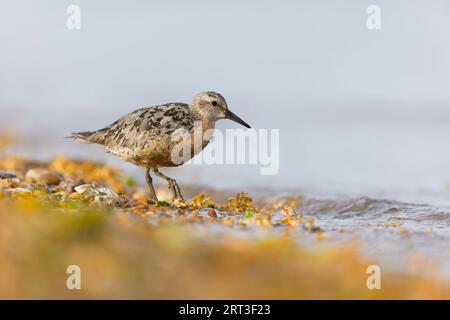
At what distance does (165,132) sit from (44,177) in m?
2.47

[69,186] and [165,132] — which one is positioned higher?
[165,132]

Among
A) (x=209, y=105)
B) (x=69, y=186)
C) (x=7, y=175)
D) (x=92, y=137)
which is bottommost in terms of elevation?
(x=69, y=186)

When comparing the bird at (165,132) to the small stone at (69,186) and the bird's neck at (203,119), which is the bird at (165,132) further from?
the small stone at (69,186)

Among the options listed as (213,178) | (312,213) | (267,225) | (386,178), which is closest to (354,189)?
(386,178)

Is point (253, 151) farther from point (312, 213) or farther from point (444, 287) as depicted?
point (444, 287)

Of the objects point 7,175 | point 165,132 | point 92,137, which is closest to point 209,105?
point 165,132

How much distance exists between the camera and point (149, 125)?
8.70 m

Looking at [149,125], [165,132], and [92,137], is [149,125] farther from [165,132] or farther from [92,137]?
[92,137]

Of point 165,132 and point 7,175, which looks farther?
point 7,175

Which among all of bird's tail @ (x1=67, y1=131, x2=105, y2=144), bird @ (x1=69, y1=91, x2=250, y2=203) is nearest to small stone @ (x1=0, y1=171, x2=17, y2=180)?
bird's tail @ (x1=67, y1=131, x2=105, y2=144)

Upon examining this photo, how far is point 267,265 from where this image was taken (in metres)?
5.27

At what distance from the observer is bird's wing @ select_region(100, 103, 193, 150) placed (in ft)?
28.2

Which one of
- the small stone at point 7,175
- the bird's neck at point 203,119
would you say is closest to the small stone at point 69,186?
the small stone at point 7,175
